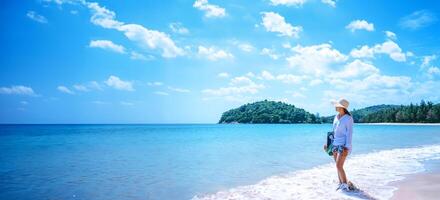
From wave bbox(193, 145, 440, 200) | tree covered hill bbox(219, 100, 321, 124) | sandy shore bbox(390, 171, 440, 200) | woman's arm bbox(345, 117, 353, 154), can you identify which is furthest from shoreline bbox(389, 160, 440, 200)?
tree covered hill bbox(219, 100, 321, 124)

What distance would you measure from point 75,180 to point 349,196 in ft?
26.9

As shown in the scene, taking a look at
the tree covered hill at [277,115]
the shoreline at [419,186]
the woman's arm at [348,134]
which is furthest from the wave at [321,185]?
the tree covered hill at [277,115]

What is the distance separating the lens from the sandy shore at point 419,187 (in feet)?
24.3

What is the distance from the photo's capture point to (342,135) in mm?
7895

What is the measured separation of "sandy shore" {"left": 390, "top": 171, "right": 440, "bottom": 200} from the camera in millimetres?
7414

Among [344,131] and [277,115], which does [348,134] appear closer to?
[344,131]

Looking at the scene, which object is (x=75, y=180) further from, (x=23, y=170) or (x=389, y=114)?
(x=389, y=114)

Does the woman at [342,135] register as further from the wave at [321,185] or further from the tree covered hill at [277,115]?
the tree covered hill at [277,115]

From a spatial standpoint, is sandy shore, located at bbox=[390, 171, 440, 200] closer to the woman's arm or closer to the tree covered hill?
the woman's arm

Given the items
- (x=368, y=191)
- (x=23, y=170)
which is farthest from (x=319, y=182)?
(x=23, y=170)

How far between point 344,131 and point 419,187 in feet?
8.52

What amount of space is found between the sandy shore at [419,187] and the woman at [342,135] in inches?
50.0

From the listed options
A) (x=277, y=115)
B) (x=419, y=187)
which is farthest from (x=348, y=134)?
(x=277, y=115)

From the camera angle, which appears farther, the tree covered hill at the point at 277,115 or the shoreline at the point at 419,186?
the tree covered hill at the point at 277,115
